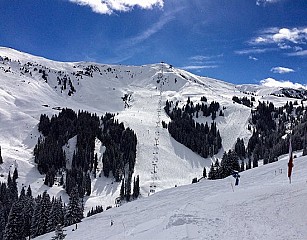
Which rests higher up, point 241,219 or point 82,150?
point 241,219

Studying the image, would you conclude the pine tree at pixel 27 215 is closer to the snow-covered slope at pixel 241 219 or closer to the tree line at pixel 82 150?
the tree line at pixel 82 150

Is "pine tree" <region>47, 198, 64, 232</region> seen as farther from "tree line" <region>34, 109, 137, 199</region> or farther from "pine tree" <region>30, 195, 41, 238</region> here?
"tree line" <region>34, 109, 137, 199</region>

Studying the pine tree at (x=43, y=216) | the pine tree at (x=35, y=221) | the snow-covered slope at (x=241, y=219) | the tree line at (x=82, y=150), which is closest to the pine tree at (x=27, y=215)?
the pine tree at (x=35, y=221)

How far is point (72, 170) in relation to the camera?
137375 millimetres

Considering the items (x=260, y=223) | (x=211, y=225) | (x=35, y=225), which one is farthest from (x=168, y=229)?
(x=35, y=225)

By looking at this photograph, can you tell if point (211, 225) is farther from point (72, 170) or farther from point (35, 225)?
point (72, 170)

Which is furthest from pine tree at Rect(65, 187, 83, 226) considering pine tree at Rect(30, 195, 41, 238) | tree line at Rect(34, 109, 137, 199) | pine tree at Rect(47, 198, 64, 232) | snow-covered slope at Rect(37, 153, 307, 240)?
tree line at Rect(34, 109, 137, 199)

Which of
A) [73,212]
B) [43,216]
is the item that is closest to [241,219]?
[73,212]

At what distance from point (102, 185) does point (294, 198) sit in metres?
110

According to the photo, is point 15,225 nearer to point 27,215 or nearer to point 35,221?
point 35,221

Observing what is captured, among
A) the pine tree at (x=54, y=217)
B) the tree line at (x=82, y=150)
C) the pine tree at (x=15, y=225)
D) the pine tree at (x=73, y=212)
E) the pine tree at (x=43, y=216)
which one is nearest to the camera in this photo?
the pine tree at (x=15, y=225)

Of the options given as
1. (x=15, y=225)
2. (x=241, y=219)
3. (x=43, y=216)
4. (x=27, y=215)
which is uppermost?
(x=241, y=219)

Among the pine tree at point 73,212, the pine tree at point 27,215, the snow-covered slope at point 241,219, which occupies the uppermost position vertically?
the snow-covered slope at point 241,219

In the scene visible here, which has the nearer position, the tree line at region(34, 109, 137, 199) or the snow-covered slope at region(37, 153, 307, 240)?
the snow-covered slope at region(37, 153, 307, 240)
